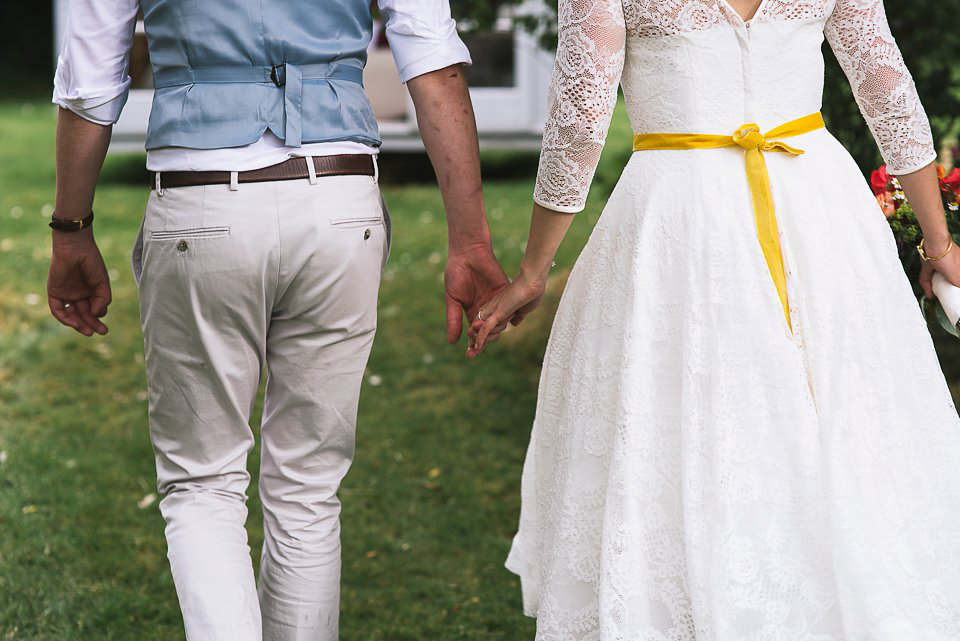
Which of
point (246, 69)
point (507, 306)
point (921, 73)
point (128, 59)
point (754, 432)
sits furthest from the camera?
point (921, 73)

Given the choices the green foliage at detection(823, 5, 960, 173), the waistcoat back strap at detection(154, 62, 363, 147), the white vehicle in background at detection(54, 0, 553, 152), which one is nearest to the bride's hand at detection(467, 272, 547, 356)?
the waistcoat back strap at detection(154, 62, 363, 147)

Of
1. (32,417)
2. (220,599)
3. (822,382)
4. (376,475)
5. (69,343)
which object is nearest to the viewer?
(822,382)

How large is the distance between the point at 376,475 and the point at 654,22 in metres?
2.75

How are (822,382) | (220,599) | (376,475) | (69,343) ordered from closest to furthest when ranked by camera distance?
(822,382) < (220,599) < (376,475) < (69,343)

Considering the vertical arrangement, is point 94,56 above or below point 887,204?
above

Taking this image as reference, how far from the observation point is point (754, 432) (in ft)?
7.97

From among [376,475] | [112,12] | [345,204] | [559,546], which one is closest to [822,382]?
[559,546]

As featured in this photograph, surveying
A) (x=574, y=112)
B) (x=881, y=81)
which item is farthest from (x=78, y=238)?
(x=881, y=81)

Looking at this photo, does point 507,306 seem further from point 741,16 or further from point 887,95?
point 887,95

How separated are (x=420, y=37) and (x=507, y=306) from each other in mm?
625

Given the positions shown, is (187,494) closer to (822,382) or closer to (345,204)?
(345,204)

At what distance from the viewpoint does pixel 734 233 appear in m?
2.47

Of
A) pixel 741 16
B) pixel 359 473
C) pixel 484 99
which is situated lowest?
pixel 359 473

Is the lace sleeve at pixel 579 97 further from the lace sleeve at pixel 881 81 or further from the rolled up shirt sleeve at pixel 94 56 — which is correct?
the rolled up shirt sleeve at pixel 94 56
